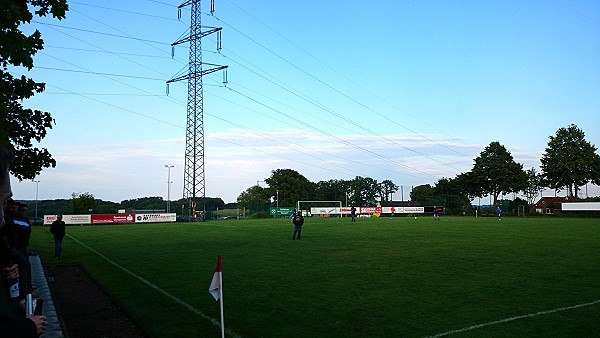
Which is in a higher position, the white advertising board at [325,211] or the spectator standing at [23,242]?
the spectator standing at [23,242]

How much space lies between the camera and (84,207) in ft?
Result: 281

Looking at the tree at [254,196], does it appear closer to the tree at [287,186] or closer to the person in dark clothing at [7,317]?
the tree at [287,186]

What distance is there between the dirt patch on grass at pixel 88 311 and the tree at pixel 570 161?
92.7m

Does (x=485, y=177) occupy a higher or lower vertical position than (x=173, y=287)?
higher

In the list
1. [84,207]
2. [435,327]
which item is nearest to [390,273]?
[435,327]

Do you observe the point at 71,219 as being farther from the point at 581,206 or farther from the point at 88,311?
the point at 581,206

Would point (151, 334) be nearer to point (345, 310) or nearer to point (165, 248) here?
point (345, 310)

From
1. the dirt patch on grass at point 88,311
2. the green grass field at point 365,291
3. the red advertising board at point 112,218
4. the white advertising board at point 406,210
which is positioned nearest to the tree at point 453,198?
the white advertising board at point 406,210

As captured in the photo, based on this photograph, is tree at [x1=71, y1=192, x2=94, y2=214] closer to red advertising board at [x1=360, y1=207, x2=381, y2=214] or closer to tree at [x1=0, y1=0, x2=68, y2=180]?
red advertising board at [x1=360, y1=207, x2=381, y2=214]

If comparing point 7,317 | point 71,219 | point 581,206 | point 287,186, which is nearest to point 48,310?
point 7,317

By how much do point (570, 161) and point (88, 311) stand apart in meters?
95.7

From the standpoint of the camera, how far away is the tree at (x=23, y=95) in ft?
35.1

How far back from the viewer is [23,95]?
1342cm

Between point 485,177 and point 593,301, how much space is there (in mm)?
96932
